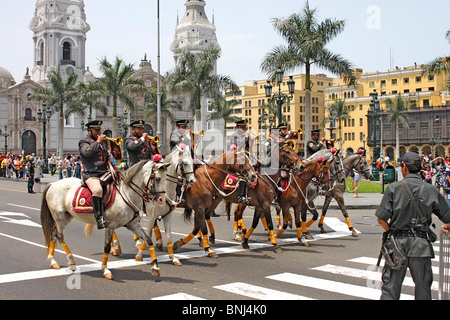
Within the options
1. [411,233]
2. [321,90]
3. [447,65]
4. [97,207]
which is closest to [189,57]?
[447,65]

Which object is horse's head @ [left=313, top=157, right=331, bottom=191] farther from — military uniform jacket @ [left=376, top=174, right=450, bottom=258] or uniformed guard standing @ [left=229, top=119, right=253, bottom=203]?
military uniform jacket @ [left=376, top=174, right=450, bottom=258]

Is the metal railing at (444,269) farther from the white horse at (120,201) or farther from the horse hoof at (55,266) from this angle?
the horse hoof at (55,266)

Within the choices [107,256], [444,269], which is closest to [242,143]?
[107,256]

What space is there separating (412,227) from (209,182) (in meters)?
Result: 5.85

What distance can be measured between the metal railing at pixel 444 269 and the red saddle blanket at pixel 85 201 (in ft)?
18.2

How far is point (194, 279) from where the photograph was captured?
8.22m

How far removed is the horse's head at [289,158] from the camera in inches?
459

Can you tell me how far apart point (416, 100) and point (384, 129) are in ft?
27.1

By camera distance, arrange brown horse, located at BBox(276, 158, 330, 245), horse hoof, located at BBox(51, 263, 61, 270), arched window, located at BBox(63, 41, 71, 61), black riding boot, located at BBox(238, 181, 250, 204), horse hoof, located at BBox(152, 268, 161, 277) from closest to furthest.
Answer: horse hoof, located at BBox(152, 268, 161, 277), horse hoof, located at BBox(51, 263, 61, 270), black riding boot, located at BBox(238, 181, 250, 204), brown horse, located at BBox(276, 158, 330, 245), arched window, located at BBox(63, 41, 71, 61)

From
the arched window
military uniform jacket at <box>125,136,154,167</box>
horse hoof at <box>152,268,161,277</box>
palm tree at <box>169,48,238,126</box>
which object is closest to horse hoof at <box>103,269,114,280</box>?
horse hoof at <box>152,268,161,277</box>

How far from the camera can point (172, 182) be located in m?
9.86

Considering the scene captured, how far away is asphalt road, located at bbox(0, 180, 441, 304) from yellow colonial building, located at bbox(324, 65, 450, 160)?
7180cm

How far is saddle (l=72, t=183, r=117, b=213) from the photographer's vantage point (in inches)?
344
